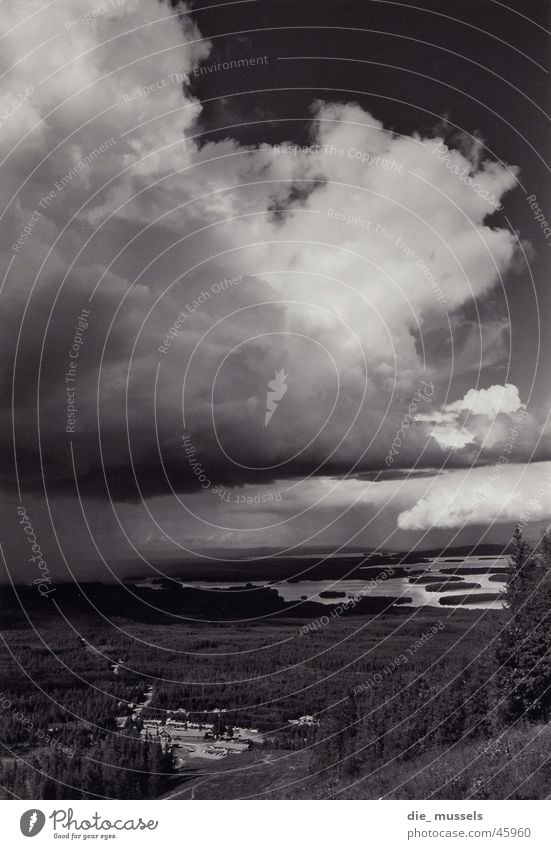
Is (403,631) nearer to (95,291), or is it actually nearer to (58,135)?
(95,291)

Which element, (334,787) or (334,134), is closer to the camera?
(334,787)

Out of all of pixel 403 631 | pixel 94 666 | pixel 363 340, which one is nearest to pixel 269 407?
pixel 363 340

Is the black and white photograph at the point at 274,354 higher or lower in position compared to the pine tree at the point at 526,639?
higher

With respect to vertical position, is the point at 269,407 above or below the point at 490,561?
above

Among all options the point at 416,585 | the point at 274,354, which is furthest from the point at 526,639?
the point at 274,354

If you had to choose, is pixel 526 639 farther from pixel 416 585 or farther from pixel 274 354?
pixel 274 354
